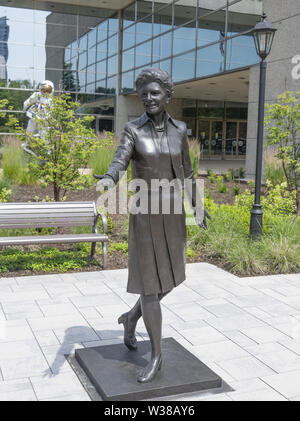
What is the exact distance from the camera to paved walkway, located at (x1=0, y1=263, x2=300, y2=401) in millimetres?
3594

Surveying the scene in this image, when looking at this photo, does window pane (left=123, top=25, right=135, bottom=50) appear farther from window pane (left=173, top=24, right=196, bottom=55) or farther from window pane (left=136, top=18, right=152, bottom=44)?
window pane (left=173, top=24, right=196, bottom=55)

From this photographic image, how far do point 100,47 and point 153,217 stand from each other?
80.3 ft

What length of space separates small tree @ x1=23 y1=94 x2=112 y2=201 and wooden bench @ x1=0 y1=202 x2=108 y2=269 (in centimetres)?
145

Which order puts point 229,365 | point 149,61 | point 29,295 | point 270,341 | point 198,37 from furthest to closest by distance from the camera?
1. point 149,61
2. point 198,37
3. point 29,295
4. point 270,341
5. point 229,365

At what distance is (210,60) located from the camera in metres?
17.6

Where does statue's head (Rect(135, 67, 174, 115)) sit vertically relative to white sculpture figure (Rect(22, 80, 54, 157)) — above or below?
below

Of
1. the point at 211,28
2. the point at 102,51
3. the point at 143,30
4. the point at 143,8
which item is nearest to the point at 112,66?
the point at 102,51

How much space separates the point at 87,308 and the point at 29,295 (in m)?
0.80

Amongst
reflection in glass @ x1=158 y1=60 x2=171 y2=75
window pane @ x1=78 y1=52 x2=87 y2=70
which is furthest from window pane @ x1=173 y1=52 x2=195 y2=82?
window pane @ x1=78 y1=52 x2=87 y2=70

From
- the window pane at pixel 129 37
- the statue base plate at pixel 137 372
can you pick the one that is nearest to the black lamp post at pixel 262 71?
the statue base plate at pixel 137 372

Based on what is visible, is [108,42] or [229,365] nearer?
[229,365]

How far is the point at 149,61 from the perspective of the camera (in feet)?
72.7

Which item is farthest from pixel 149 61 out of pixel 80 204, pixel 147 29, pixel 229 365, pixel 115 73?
pixel 229 365
